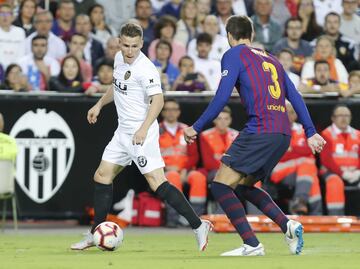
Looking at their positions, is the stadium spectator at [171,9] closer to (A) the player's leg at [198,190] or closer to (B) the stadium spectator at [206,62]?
(B) the stadium spectator at [206,62]

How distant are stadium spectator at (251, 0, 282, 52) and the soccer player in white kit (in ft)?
28.0

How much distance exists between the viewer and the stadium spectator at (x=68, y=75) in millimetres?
16703

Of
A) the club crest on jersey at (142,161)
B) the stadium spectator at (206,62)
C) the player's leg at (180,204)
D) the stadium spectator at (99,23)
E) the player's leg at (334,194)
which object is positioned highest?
the stadium spectator at (99,23)

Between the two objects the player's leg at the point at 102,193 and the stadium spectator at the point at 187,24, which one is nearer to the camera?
the player's leg at the point at 102,193

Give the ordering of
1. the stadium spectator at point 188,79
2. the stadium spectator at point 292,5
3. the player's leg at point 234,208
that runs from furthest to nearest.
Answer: the stadium spectator at point 292,5 < the stadium spectator at point 188,79 < the player's leg at point 234,208

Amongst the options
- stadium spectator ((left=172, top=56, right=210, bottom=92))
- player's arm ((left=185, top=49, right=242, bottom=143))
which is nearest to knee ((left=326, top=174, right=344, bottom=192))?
stadium spectator ((left=172, top=56, right=210, bottom=92))

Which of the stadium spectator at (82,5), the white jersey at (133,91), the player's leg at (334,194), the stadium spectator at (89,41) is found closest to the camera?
the white jersey at (133,91)

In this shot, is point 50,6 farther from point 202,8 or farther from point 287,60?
point 287,60

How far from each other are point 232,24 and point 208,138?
6217mm

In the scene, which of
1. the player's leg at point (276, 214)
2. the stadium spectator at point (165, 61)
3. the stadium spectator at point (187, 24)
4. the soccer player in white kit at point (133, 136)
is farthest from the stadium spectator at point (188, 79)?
the player's leg at point (276, 214)

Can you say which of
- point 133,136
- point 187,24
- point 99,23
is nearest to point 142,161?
point 133,136

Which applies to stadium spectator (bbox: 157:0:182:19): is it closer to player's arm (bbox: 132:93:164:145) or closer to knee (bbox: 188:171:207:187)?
knee (bbox: 188:171:207:187)

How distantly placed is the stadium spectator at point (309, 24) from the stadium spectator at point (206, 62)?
2.42 metres

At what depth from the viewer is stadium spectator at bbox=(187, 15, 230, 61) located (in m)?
18.9
